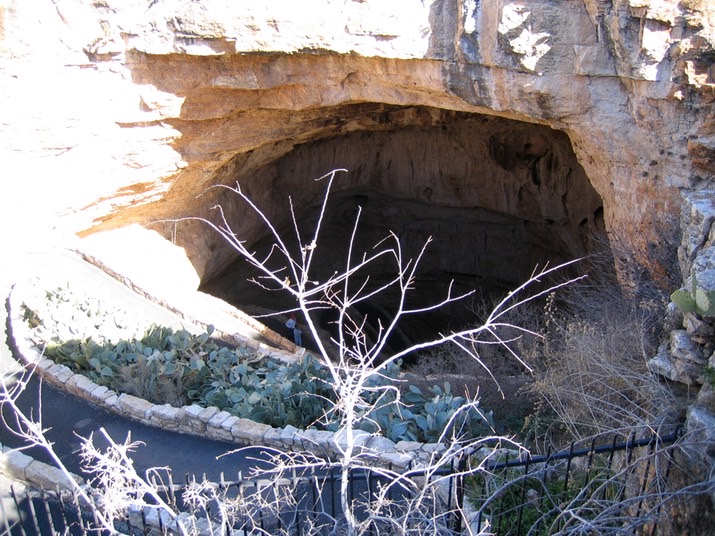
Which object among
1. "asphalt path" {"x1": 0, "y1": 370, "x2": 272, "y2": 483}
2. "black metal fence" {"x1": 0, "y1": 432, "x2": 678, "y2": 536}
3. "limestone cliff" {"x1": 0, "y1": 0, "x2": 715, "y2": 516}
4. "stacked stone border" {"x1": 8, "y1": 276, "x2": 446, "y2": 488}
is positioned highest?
"limestone cliff" {"x1": 0, "y1": 0, "x2": 715, "y2": 516}

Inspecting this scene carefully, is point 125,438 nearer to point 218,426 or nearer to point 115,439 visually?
point 115,439

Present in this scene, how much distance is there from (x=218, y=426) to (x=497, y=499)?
3094mm

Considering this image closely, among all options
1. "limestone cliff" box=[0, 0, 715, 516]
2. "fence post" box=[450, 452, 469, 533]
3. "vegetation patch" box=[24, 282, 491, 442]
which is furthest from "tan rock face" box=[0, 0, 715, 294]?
"fence post" box=[450, 452, 469, 533]

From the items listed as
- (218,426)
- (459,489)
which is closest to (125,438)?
(218,426)

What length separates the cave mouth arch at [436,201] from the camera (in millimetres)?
13359

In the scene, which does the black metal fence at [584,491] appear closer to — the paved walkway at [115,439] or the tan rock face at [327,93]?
the paved walkway at [115,439]

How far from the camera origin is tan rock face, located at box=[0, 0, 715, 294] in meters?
7.46

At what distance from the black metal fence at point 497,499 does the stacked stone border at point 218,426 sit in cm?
35

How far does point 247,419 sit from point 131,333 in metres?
3.10

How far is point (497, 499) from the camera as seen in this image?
4.96 meters

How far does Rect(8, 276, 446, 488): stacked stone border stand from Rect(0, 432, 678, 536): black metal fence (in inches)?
13.7

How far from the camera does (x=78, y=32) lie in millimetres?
8875

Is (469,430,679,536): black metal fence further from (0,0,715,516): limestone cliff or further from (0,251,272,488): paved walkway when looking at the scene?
(0,0,715,516): limestone cliff

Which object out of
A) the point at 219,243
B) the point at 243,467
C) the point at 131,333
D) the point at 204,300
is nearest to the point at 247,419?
the point at 243,467
